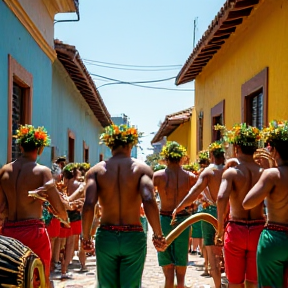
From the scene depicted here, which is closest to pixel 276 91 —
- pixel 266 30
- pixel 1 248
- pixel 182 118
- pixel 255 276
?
pixel 266 30

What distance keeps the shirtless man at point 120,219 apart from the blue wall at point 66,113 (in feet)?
25.9

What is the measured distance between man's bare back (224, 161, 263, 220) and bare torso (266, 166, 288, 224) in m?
0.80

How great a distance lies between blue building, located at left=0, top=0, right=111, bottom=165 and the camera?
8328 mm

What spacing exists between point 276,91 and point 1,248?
7.00 meters

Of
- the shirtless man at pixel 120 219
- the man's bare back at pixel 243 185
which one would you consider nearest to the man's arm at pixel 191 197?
the man's bare back at pixel 243 185

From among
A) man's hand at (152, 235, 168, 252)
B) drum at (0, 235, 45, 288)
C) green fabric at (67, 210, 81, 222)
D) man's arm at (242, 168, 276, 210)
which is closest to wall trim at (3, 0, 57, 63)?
green fabric at (67, 210, 81, 222)

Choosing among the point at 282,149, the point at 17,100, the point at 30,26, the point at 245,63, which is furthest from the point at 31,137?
the point at 245,63

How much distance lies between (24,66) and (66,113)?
645cm

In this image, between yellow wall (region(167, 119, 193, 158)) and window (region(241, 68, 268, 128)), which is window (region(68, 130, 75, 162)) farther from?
window (region(241, 68, 268, 128))

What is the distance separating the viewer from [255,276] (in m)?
5.62

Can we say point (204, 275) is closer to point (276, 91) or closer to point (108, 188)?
point (276, 91)

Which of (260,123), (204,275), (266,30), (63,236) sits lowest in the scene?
(204,275)

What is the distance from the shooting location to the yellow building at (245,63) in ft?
27.3

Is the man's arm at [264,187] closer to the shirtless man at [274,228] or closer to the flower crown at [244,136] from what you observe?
the shirtless man at [274,228]
